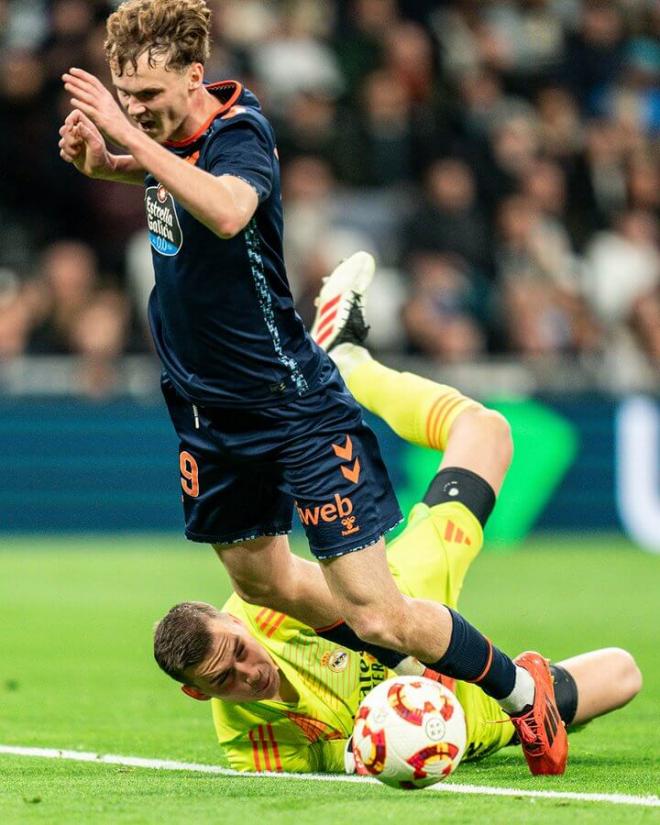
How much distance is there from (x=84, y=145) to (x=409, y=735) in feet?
7.19

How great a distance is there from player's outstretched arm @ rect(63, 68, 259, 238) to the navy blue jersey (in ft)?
1.10

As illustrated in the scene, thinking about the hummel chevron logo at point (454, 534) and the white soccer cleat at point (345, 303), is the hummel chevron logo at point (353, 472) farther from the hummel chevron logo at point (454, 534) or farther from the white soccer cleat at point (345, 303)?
the white soccer cleat at point (345, 303)

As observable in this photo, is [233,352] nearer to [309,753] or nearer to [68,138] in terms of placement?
[68,138]

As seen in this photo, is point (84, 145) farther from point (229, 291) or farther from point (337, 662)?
point (337, 662)

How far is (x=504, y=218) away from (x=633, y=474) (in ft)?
8.70

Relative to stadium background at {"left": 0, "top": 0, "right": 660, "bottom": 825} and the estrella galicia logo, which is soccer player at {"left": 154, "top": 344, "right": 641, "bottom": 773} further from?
stadium background at {"left": 0, "top": 0, "right": 660, "bottom": 825}

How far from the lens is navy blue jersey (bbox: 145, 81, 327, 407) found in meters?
5.27

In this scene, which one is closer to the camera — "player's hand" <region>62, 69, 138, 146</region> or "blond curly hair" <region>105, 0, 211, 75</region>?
"player's hand" <region>62, 69, 138, 146</region>

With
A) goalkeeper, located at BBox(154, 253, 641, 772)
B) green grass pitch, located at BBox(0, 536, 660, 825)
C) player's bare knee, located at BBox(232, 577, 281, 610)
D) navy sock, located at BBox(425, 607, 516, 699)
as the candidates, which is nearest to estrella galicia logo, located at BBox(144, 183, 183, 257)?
goalkeeper, located at BBox(154, 253, 641, 772)

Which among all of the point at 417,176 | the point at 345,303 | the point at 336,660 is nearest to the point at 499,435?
the point at 345,303

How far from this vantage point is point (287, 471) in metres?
5.50

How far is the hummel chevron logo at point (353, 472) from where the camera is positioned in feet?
18.0

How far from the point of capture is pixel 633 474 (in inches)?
553

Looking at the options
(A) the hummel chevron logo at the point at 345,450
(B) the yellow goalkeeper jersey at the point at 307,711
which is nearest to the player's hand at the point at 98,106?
(A) the hummel chevron logo at the point at 345,450
